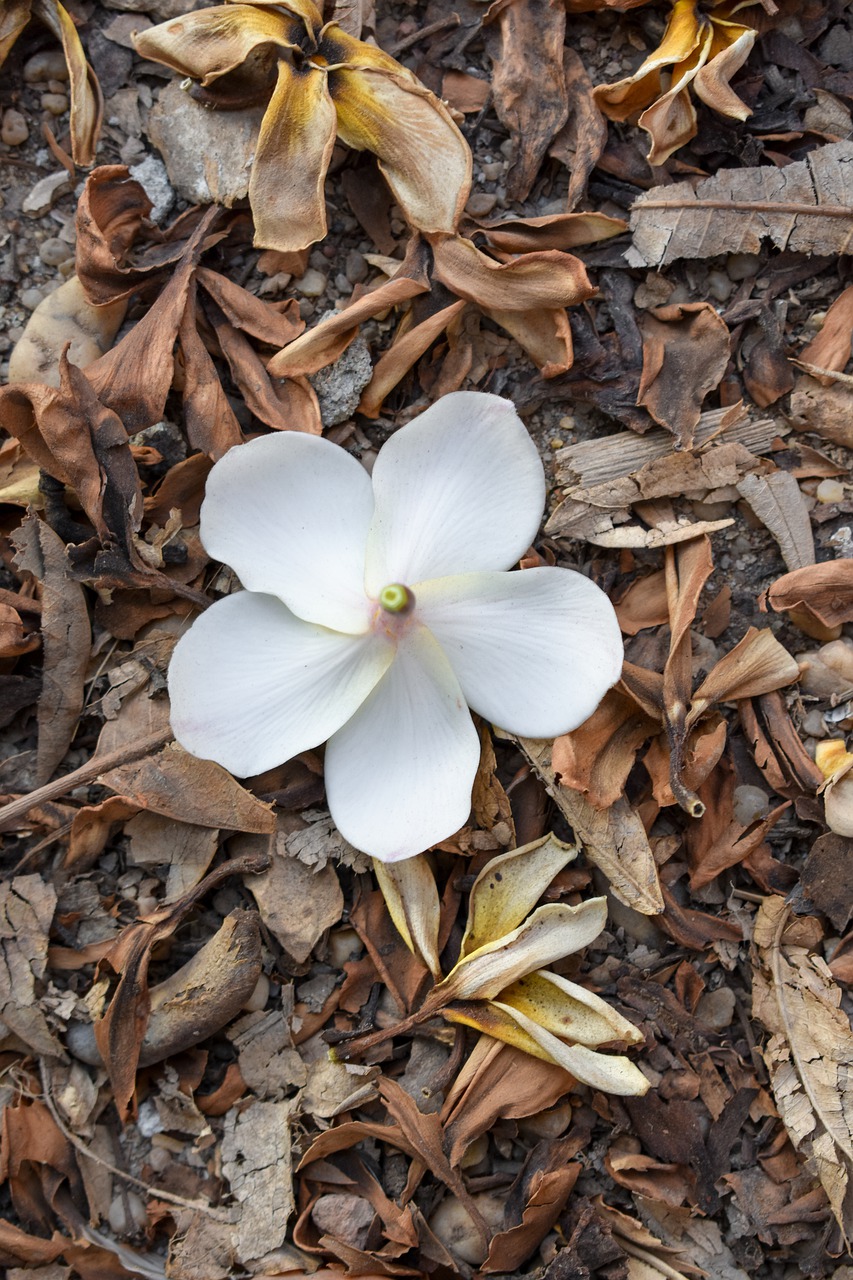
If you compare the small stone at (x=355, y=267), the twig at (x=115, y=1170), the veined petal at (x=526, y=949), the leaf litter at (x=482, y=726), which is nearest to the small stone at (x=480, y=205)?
the leaf litter at (x=482, y=726)

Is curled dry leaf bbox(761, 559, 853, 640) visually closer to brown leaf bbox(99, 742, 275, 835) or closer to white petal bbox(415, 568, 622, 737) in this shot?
white petal bbox(415, 568, 622, 737)

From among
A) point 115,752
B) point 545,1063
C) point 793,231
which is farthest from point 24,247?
point 545,1063

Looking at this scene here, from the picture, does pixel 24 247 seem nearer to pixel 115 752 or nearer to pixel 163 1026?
pixel 115 752

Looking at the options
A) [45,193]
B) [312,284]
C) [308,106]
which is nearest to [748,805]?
[312,284]

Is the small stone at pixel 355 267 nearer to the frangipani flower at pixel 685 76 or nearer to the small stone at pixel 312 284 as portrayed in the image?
the small stone at pixel 312 284

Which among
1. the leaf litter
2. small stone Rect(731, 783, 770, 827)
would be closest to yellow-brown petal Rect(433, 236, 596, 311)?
the leaf litter
